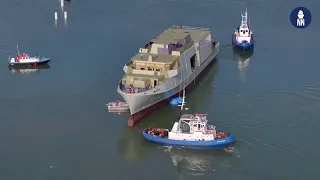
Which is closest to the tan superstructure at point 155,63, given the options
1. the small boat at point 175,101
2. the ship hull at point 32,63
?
the small boat at point 175,101

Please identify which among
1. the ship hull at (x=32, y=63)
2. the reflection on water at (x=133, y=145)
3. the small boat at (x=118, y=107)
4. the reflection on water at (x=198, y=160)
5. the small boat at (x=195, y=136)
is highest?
the ship hull at (x=32, y=63)

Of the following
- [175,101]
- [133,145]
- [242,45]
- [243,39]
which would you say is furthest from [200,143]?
[243,39]

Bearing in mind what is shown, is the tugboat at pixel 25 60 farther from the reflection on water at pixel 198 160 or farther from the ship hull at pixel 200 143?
the reflection on water at pixel 198 160

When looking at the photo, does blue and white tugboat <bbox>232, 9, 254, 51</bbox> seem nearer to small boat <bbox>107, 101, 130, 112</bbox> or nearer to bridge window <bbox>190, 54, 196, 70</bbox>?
bridge window <bbox>190, 54, 196, 70</bbox>

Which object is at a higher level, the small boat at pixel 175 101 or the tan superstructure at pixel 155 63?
the tan superstructure at pixel 155 63

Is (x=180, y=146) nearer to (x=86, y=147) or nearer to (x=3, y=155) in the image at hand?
(x=86, y=147)
